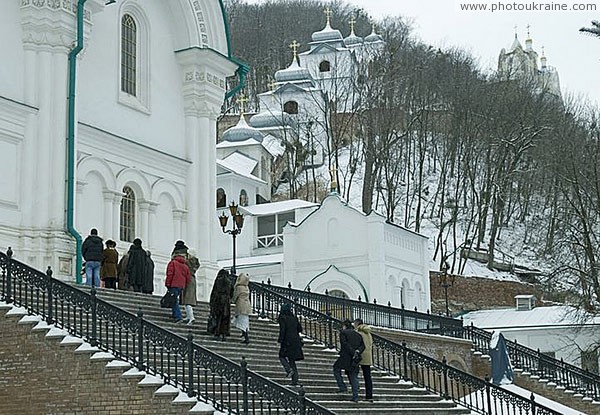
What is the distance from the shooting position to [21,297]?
15203 mm

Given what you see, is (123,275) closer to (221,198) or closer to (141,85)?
(141,85)

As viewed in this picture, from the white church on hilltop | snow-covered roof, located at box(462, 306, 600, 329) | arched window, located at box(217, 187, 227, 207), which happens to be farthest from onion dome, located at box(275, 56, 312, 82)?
the white church on hilltop

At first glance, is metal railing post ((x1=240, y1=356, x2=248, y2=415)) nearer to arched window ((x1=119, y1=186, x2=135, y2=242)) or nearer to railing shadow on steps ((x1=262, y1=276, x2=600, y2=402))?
arched window ((x1=119, y1=186, x2=135, y2=242))

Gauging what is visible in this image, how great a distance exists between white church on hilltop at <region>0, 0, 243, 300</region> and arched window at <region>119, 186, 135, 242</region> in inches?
1.4

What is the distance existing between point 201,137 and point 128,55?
3170 millimetres

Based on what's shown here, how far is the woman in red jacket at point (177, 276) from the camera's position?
56.9 ft

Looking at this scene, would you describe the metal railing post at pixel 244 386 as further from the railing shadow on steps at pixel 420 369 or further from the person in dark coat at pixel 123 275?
the person in dark coat at pixel 123 275

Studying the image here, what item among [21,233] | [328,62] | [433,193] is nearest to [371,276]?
[21,233]

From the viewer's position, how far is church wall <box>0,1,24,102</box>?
20.4 meters

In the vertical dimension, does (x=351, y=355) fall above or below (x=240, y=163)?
below

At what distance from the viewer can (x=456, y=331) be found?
30531 mm

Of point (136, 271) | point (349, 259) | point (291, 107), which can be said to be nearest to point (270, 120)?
point (291, 107)

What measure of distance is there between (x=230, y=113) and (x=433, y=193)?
23460 mm

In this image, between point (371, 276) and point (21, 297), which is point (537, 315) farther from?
point (21, 297)
